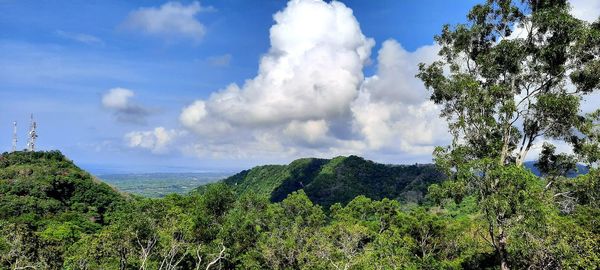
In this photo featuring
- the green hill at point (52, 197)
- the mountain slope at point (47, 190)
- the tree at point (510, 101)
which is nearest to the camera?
the tree at point (510, 101)

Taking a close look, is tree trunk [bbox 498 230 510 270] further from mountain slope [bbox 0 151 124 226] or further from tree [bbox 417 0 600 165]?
mountain slope [bbox 0 151 124 226]

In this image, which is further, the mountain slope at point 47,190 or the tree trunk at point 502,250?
the mountain slope at point 47,190

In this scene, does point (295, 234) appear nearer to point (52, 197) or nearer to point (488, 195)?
point (488, 195)

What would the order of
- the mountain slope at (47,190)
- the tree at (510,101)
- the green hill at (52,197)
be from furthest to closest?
the mountain slope at (47,190) < the green hill at (52,197) < the tree at (510,101)

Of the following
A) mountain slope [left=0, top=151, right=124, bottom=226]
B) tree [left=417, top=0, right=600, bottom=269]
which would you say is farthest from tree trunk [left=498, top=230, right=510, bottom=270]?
mountain slope [left=0, top=151, right=124, bottom=226]

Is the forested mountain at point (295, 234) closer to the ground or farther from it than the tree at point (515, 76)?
closer to the ground

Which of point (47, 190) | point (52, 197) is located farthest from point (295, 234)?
point (52, 197)

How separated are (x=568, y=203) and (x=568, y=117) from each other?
13.6ft

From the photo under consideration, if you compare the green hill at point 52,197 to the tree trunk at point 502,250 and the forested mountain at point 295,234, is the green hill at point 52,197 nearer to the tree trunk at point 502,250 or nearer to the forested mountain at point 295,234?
the forested mountain at point 295,234

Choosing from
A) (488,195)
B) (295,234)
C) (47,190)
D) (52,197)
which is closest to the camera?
(488,195)

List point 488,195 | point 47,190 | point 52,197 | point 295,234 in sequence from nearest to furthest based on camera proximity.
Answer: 1. point 488,195
2. point 295,234
3. point 47,190
4. point 52,197

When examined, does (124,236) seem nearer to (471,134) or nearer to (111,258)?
(111,258)

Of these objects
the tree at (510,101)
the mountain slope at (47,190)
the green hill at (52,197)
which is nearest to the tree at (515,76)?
the tree at (510,101)

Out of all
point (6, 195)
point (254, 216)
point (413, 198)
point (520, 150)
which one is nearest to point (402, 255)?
point (520, 150)
